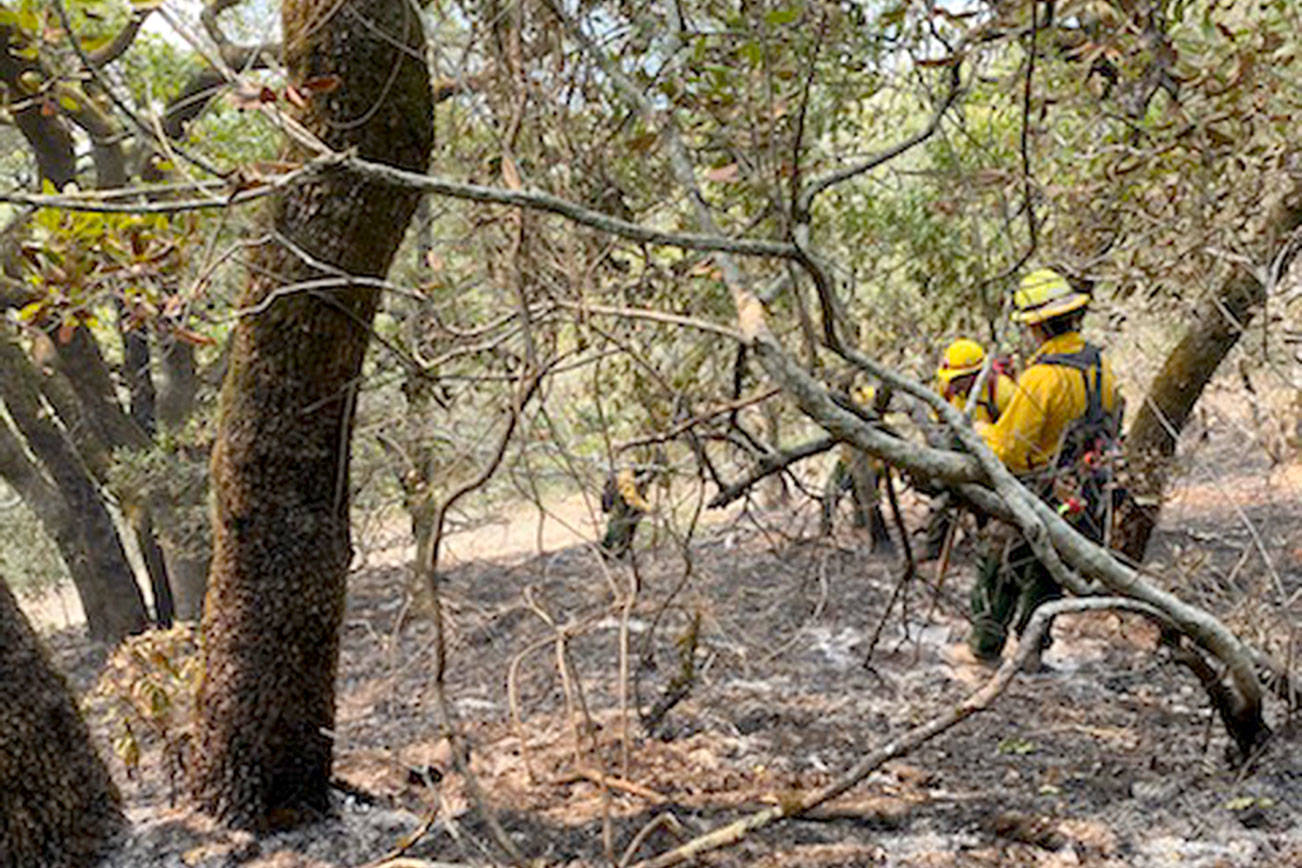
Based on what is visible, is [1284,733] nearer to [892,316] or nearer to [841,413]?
[841,413]

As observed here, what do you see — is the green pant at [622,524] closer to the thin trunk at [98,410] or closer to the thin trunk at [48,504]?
the thin trunk at [98,410]

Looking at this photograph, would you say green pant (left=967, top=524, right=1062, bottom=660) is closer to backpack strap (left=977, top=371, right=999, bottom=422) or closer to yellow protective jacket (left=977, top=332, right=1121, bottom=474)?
yellow protective jacket (left=977, top=332, right=1121, bottom=474)

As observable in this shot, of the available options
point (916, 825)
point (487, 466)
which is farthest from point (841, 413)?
point (916, 825)

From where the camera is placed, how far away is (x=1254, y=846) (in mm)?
3072

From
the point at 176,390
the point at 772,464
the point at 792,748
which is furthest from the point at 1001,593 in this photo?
the point at 176,390

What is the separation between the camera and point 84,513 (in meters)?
9.15

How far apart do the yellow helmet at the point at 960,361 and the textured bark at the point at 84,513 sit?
6.99 metres

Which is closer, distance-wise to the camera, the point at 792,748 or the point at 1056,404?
the point at 792,748

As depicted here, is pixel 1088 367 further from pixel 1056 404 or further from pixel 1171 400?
pixel 1171 400

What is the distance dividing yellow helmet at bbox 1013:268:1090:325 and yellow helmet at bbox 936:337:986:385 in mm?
500

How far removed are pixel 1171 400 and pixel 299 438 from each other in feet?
16.2

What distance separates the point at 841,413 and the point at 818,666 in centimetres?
326

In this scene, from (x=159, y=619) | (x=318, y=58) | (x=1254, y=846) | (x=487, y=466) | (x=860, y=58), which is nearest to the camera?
(x=487, y=466)

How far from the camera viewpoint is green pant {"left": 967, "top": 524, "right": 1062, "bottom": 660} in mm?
5605
